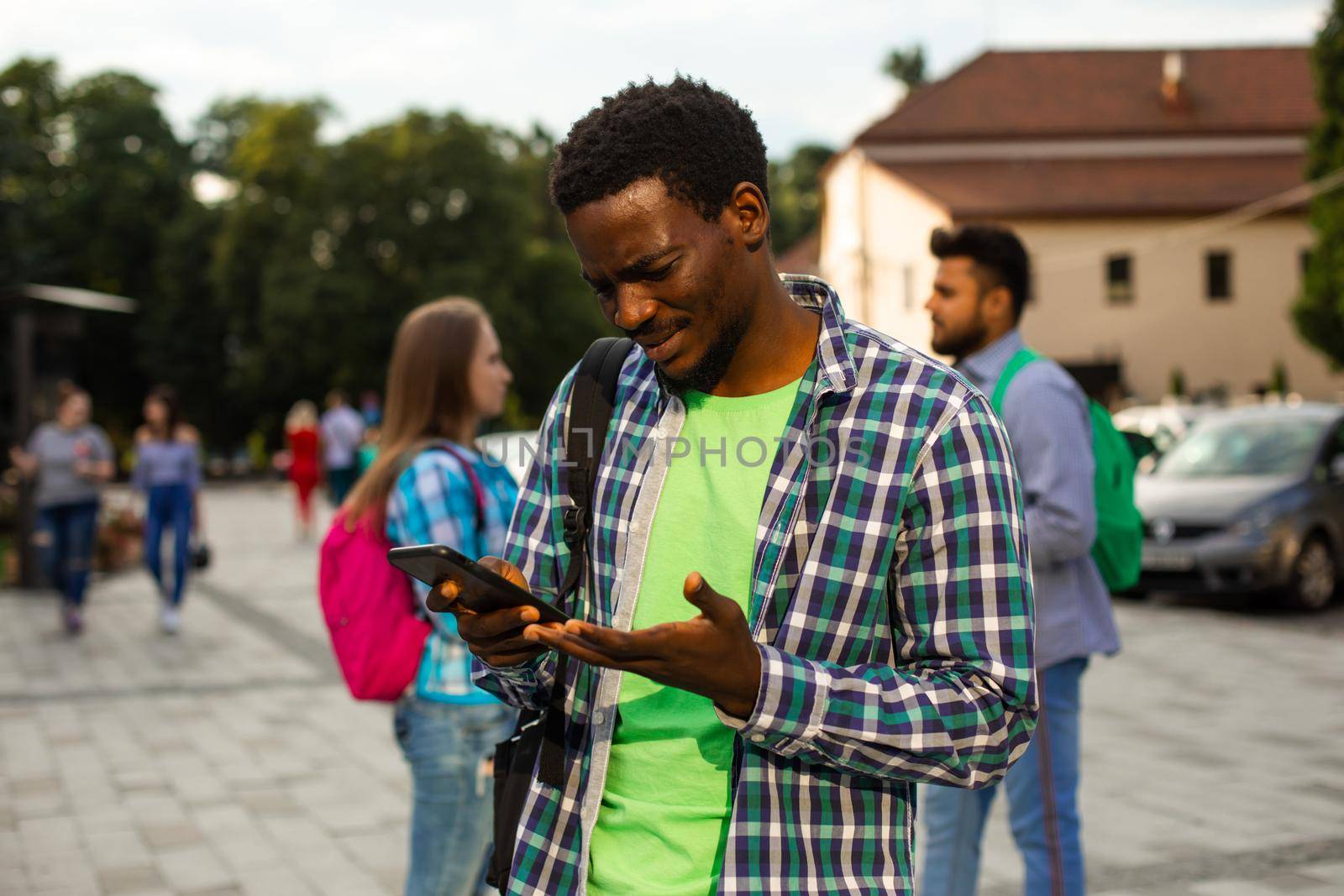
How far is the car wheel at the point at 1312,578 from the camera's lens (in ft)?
38.0

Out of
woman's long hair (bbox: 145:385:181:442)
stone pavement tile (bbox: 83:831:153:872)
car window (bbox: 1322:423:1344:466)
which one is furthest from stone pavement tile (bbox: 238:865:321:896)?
car window (bbox: 1322:423:1344:466)

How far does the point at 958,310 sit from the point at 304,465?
16247 millimetres

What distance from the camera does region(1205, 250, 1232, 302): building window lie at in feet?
133

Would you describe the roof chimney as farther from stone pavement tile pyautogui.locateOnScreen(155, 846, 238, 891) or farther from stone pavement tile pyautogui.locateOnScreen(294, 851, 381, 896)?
stone pavement tile pyautogui.locateOnScreen(155, 846, 238, 891)

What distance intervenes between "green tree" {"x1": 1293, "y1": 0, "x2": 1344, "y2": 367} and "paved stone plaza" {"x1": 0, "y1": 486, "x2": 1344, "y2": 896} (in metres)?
21.4

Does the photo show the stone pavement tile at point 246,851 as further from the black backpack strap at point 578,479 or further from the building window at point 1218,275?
the building window at point 1218,275

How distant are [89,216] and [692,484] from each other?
46.8 m

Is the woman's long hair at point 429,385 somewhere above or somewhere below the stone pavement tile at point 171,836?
above

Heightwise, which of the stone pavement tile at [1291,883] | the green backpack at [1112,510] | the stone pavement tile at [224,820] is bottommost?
the stone pavement tile at [1291,883]

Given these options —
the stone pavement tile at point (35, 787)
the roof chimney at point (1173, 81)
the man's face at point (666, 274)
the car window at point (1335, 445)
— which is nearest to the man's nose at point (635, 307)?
the man's face at point (666, 274)

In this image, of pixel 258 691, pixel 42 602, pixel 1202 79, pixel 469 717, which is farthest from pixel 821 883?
pixel 1202 79

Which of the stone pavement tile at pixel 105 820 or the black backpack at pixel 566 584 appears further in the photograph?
the stone pavement tile at pixel 105 820

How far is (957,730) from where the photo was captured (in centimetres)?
166

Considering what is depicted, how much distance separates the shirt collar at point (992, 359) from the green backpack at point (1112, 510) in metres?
0.03
